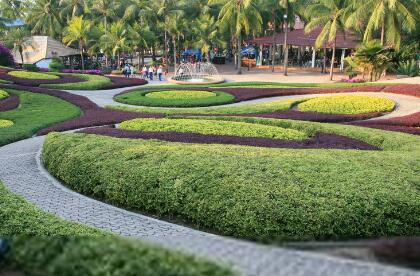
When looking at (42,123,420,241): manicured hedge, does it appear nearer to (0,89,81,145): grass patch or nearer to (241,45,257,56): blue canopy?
(0,89,81,145): grass patch

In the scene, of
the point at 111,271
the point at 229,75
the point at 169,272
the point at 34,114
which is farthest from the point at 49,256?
the point at 229,75

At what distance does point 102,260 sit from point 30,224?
122 inches

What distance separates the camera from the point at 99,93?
2584cm

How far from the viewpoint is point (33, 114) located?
17797 mm

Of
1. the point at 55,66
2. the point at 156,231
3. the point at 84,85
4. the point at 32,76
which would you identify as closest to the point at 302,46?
the point at 55,66

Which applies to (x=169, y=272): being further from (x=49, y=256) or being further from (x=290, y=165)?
(x=290, y=165)

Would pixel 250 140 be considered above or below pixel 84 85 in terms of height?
above

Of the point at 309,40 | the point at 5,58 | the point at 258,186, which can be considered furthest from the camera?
the point at 309,40

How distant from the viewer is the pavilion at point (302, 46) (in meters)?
39.8

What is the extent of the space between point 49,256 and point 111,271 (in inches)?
18.4

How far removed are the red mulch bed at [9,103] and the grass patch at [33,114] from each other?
0.22 metres

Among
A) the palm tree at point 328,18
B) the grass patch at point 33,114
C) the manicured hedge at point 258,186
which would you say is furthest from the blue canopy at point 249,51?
the manicured hedge at point 258,186

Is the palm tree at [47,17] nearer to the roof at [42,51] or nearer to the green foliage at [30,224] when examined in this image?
the roof at [42,51]

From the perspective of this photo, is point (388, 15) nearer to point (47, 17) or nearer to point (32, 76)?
point (32, 76)
